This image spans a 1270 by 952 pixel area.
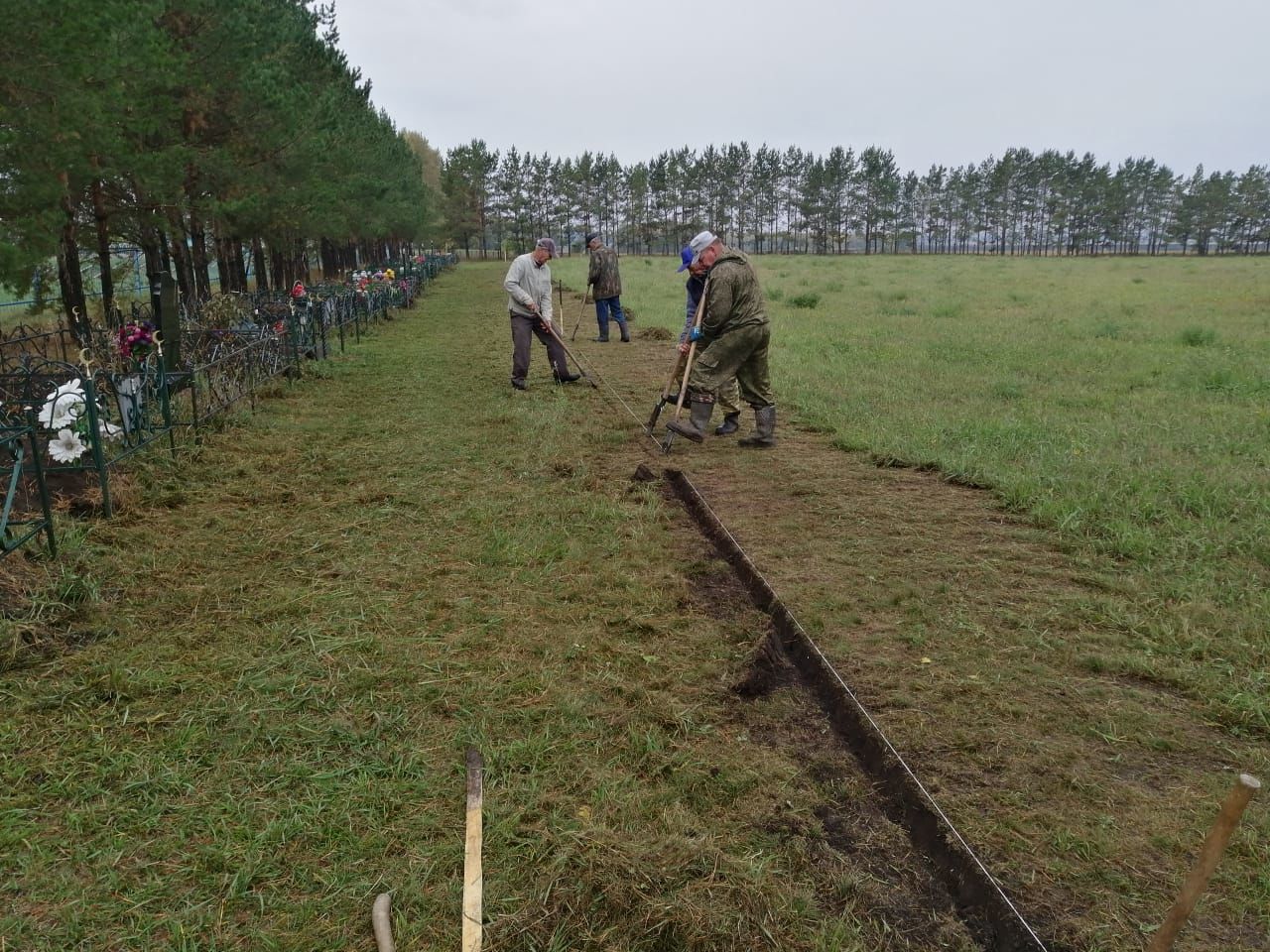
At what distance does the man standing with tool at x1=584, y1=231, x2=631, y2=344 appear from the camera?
42.2 ft

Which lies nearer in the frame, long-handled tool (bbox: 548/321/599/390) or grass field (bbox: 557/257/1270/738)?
grass field (bbox: 557/257/1270/738)

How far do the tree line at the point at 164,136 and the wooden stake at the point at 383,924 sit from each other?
8.34m

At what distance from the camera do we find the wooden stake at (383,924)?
1.98 m

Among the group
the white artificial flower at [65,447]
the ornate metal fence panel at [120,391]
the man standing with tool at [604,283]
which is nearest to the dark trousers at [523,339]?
the ornate metal fence panel at [120,391]

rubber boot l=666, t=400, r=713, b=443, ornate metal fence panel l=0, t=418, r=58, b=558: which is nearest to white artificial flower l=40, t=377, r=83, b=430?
ornate metal fence panel l=0, t=418, r=58, b=558

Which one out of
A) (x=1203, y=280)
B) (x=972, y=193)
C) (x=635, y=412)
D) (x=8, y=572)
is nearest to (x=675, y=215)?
(x=972, y=193)

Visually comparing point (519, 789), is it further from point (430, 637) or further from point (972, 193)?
point (972, 193)

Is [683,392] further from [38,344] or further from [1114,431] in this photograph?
[38,344]

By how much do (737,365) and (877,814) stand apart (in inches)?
186

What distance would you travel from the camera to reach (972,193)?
89188 millimetres

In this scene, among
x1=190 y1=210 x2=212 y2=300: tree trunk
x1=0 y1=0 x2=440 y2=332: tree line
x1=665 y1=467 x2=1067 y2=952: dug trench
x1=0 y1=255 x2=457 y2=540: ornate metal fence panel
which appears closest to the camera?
x1=665 y1=467 x2=1067 y2=952: dug trench

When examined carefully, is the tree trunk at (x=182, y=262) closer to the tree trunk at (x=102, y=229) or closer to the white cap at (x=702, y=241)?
the tree trunk at (x=102, y=229)

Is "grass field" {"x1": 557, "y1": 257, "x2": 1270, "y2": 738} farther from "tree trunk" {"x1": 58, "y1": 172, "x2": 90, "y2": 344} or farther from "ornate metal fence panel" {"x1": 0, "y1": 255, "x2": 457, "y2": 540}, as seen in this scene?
"tree trunk" {"x1": 58, "y1": 172, "x2": 90, "y2": 344}

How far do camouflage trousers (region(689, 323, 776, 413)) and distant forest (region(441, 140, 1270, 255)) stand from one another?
69.9m
